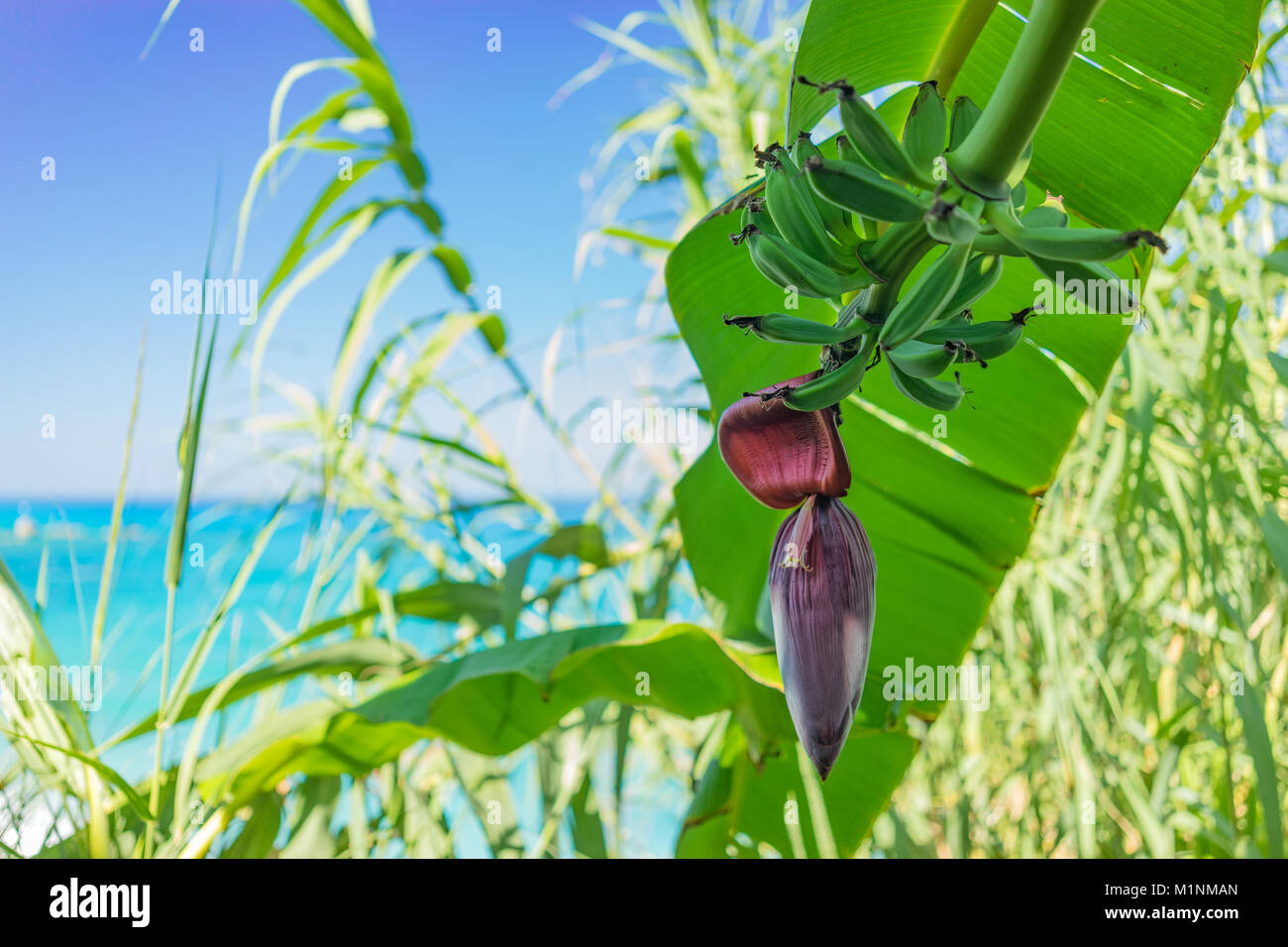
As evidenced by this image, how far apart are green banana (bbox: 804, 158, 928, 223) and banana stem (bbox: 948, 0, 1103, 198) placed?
0.9 inches

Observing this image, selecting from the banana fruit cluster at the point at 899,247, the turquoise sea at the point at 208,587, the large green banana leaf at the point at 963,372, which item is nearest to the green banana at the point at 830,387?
the banana fruit cluster at the point at 899,247

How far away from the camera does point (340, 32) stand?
29.2 inches

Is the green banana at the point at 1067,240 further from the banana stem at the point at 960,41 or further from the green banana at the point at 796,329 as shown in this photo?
the banana stem at the point at 960,41

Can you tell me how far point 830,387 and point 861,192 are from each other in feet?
0.19

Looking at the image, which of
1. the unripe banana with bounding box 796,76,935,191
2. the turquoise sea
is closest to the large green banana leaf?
the unripe banana with bounding box 796,76,935,191

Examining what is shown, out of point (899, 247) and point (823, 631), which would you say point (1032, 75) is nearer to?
point (899, 247)

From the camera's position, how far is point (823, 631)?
0.76 ft

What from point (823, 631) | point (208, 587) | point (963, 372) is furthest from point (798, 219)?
point (208, 587)

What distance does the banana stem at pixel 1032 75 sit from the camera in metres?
0.16

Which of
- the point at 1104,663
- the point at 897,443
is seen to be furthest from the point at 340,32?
the point at 1104,663

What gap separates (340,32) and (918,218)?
2.49 feet

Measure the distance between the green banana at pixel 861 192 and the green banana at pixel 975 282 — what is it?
5 cm
